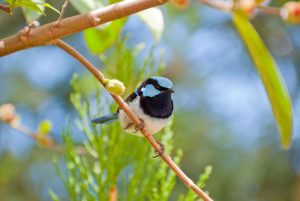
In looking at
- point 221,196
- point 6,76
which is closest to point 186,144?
point 221,196

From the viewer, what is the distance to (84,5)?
1.00 m

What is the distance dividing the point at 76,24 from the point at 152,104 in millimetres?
682

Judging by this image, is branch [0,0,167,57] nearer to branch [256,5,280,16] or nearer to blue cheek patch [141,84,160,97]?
branch [256,5,280,16]

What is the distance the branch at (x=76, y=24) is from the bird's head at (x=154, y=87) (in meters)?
0.55

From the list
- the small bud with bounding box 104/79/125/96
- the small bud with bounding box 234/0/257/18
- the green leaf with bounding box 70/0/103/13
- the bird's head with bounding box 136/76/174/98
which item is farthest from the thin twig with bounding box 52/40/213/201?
the bird's head with bounding box 136/76/174/98

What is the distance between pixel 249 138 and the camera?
94.1 inches

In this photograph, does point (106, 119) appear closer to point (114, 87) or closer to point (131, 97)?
point (131, 97)

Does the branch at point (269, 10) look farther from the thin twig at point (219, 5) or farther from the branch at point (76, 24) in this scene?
the branch at point (76, 24)

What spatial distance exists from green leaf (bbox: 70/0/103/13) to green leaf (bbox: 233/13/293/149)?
0.75ft

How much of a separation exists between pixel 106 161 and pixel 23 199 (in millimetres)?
1182

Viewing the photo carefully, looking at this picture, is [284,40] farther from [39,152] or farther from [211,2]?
[211,2]

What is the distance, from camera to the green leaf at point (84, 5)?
38.8 inches

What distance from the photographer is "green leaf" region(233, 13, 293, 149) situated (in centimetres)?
97

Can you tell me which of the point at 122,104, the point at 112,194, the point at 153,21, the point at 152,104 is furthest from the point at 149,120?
the point at 122,104
